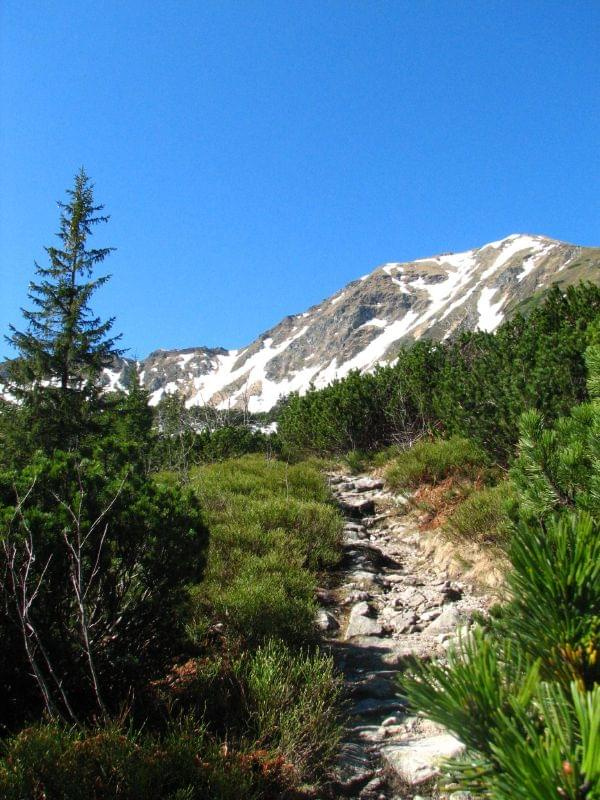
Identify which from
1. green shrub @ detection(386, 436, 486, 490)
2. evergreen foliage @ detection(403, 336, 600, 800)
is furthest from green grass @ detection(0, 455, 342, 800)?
green shrub @ detection(386, 436, 486, 490)

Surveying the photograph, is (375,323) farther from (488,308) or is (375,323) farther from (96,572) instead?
(96,572)

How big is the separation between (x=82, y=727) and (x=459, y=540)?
16.1ft

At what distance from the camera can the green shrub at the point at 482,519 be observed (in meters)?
5.91

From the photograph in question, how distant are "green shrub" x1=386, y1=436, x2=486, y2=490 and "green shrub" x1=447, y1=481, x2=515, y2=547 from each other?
172 centimetres

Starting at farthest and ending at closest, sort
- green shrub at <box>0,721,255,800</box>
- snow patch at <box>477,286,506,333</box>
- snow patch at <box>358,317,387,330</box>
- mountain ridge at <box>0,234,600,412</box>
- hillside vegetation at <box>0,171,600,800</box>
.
→ snow patch at <box>358,317,387,330</box> < mountain ridge at <box>0,234,600,412</box> < snow patch at <box>477,286,506,333</box> < green shrub at <box>0,721,255,800</box> < hillside vegetation at <box>0,171,600,800</box>

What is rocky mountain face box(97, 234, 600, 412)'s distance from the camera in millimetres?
132375

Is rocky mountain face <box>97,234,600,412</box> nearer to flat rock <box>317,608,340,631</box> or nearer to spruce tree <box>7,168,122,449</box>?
spruce tree <box>7,168,122,449</box>

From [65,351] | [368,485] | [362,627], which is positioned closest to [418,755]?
[362,627]

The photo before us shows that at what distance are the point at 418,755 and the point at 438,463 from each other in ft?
20.6

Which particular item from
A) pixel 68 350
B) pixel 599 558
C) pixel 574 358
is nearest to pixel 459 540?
pixel 574 358

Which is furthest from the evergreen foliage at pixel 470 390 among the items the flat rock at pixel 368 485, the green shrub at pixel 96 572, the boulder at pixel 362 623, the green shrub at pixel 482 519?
the green shrub at pixel 96 572

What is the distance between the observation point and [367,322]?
16738cm

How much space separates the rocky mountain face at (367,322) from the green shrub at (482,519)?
398 ft

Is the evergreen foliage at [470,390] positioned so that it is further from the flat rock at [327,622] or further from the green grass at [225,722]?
the green grass at [225,722]
